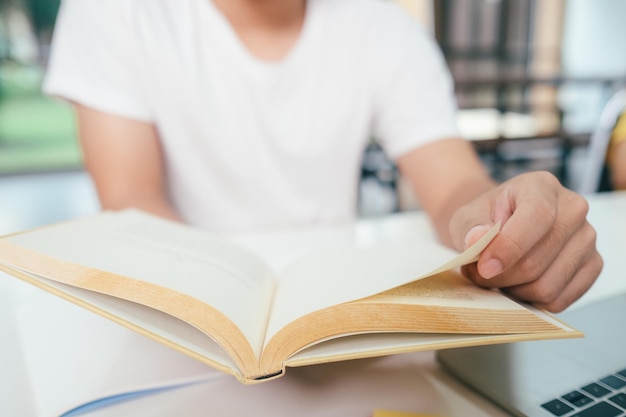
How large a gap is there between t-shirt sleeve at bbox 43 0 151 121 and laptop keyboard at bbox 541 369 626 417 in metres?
0.69

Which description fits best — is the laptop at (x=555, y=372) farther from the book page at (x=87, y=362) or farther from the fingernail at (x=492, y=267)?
the book page at (x=87, y=362)

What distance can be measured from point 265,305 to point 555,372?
0.67 ft

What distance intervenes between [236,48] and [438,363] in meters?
0.63

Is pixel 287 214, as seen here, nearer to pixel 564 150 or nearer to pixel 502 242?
pixel 502 242

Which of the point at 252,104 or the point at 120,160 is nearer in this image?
the point at 120,160

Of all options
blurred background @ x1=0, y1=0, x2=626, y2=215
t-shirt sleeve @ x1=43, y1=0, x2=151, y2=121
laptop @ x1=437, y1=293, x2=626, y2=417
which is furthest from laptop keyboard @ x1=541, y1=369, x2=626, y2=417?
blurred background @ x1=0, y1=0, x2=626, y2=215

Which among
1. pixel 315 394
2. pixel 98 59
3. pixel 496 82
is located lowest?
pixel 315 394

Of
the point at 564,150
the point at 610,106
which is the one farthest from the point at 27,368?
the point at 564,150

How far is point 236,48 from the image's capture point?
2.61 feet

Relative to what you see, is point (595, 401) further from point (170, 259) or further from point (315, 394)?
point (170, 259)

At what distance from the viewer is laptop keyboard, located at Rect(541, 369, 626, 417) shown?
27 cm

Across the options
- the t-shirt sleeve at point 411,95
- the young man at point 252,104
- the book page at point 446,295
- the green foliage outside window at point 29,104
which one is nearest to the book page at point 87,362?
the book page at point 446,295

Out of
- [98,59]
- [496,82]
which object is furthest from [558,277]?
[496,82]

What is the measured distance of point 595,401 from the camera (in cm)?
28
